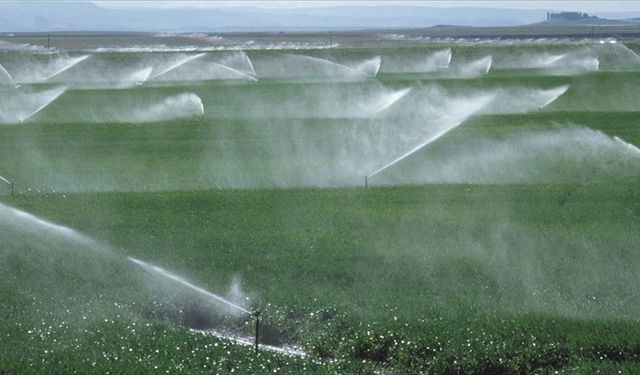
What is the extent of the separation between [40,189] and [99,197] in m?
2.68

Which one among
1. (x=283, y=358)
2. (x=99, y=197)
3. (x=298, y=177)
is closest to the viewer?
(x=283, y=358)

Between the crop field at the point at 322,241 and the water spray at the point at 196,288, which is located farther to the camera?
the water spray at the point at 196,288

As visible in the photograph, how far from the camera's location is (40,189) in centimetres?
2723

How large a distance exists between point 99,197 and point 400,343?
1233cm

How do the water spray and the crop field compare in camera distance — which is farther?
the water spray

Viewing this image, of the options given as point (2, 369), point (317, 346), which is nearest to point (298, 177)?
point (317, 346)

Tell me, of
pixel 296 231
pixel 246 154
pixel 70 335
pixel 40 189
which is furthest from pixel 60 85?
pixel 70 335

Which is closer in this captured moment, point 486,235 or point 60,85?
point 486,235

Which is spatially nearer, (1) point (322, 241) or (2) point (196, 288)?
(2) point (196, 288)

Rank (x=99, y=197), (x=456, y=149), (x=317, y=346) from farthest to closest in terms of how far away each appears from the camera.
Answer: (x=456, y=149)
(x=99, y=197)
(x=317, y=346)

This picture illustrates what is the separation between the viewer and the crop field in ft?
48.4

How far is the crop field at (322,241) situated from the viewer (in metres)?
14.7

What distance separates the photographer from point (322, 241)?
2086 cm

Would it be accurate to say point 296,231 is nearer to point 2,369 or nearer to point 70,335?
point 70,335
